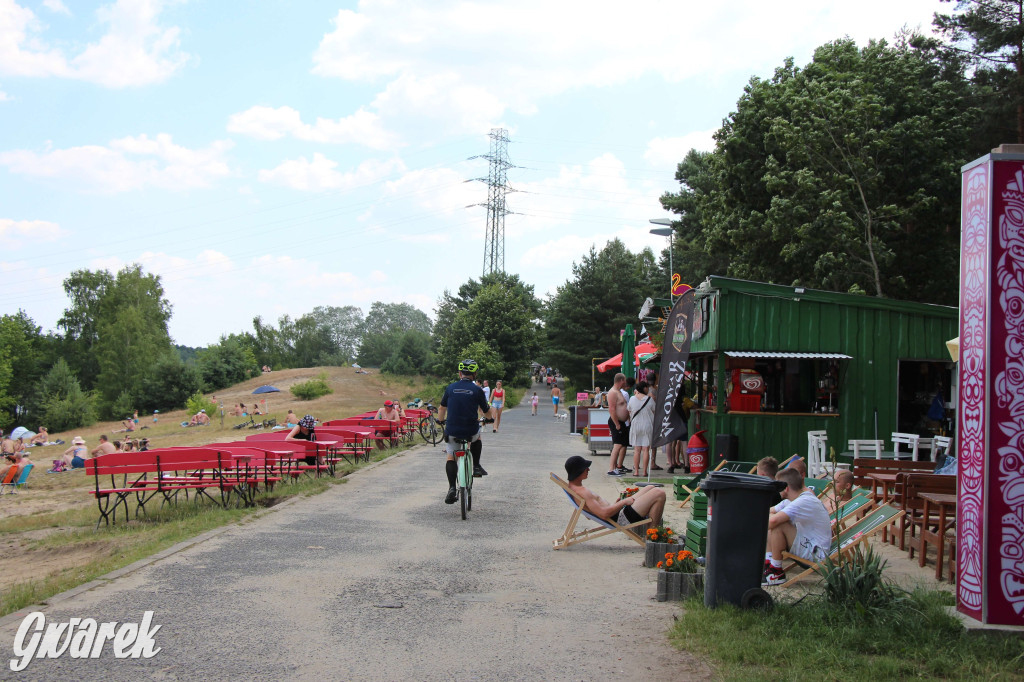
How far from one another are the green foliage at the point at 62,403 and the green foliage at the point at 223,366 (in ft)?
35.0

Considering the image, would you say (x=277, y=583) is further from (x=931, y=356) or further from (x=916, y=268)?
(x=916, y=268)

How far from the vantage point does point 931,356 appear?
1531 centimetres

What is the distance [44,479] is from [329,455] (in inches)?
549

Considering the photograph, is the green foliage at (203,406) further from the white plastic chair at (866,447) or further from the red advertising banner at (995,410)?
the red advertising banner at (995,410)

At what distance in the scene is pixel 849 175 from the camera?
955 inches

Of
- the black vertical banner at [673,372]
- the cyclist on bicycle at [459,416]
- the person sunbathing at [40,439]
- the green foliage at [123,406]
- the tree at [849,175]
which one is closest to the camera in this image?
the cyclist on bicycle at [459,416]

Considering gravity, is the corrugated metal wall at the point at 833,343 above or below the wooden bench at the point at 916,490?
above

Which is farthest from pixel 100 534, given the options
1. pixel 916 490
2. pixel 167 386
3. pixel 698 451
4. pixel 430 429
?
pixel 167 386

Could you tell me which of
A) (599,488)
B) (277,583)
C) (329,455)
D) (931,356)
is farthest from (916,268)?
(277,583)

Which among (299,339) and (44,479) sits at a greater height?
(299,339)

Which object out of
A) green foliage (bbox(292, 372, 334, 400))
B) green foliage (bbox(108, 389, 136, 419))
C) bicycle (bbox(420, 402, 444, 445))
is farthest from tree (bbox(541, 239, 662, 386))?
green foliage (bbox(108, 389, 136, 419))

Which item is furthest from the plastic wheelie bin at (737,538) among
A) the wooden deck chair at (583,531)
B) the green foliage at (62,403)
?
the green foliage at (62,403)

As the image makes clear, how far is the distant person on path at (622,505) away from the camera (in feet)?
25.7

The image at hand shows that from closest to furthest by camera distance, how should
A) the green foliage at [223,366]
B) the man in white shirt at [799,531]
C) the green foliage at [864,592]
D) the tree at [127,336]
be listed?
the green foliage at [864,592]
the man in white shirt at [799,531]
the green foliage at [223,366]
the tree at [127,336]
